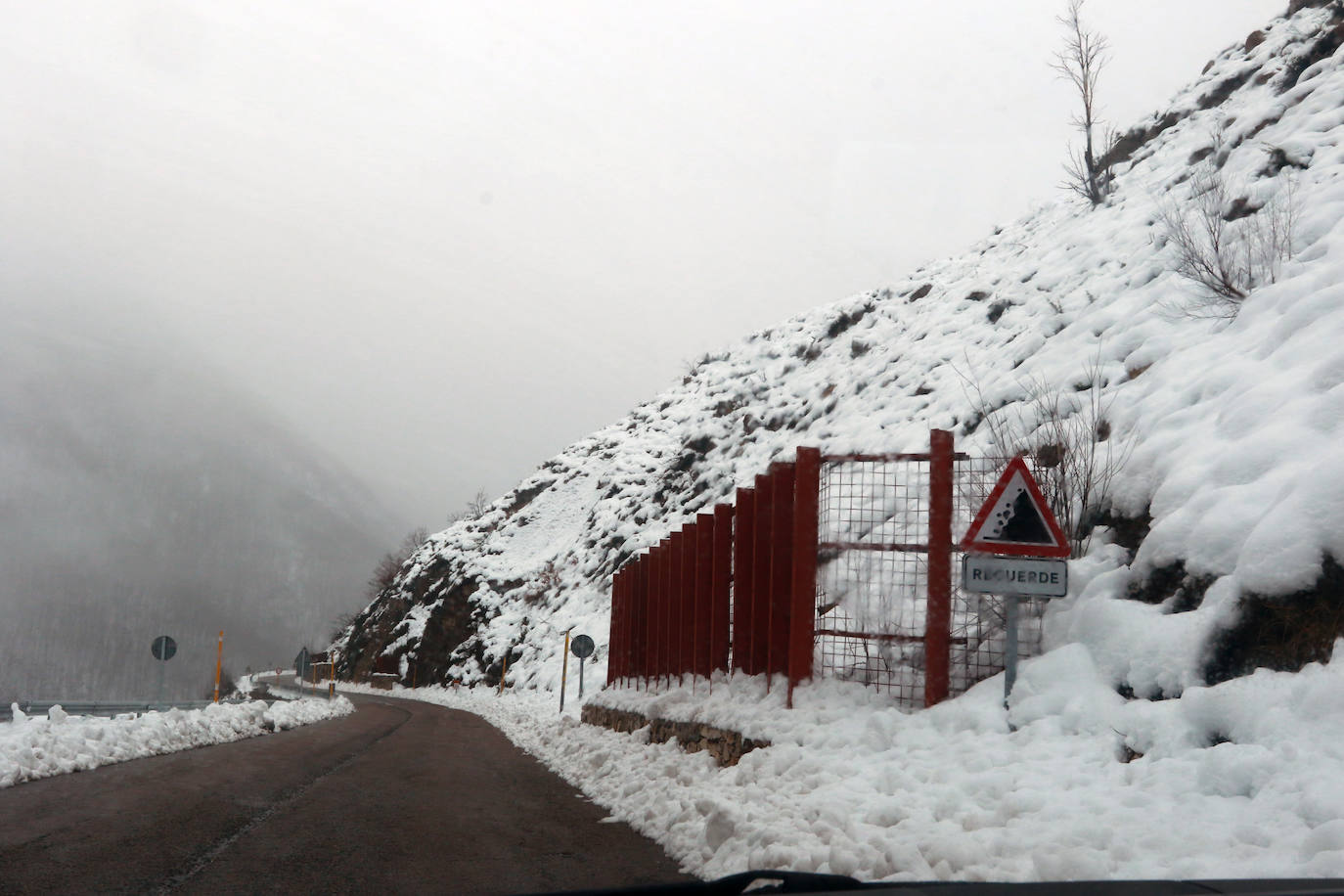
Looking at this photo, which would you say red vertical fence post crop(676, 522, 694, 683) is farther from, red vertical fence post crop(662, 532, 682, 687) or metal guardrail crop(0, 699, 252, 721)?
metal guardrail crop(0, 699, 252, 721)

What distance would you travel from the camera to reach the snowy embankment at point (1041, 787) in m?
4.06

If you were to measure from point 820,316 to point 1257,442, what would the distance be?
35025mm

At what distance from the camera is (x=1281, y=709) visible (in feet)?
15.4

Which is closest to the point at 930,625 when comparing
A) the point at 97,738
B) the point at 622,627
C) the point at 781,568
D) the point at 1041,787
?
the point at 781,568

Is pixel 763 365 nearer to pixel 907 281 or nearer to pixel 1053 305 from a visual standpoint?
pixel 907 281

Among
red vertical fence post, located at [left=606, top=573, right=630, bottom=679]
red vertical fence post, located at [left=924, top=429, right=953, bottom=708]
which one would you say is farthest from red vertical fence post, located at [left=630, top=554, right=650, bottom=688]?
red vertical fence post, located at [left=924, top=429, right=953, bottom=708]

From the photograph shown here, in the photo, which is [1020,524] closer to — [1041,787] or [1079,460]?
[1041,787]

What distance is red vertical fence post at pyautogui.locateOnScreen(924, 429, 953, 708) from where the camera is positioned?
762 centimetres

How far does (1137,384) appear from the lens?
32.9 ft

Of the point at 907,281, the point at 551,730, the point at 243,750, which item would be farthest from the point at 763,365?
the point at 243,750

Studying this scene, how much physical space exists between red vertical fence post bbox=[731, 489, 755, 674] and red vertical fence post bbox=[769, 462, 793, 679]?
3.27 feet

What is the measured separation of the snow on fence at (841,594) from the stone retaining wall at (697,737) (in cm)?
75

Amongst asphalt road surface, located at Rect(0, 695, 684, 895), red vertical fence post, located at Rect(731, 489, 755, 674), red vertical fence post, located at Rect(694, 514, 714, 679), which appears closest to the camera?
asphalt road surface, located at Rect(0, 695, 684, 895)

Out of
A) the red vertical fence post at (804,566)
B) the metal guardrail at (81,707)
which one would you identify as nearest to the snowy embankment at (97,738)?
the metal guardrail at (81,707)
